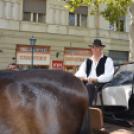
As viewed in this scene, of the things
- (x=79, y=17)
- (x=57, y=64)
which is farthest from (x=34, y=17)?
(x=57, y=64)

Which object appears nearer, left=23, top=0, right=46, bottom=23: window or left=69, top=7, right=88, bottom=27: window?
left=23, top=0, right=46, bottom=23: window

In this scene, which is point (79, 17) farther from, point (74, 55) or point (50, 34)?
point (74, 55)

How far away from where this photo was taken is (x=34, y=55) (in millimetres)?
11023

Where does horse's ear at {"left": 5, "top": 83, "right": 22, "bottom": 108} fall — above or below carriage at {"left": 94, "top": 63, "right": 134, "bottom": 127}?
above

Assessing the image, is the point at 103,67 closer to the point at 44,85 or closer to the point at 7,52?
the point at 44,85

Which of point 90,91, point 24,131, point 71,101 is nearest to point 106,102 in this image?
point 90,91

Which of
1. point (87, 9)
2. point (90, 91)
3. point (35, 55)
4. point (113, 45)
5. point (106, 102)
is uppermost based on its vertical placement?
point (87, 9)

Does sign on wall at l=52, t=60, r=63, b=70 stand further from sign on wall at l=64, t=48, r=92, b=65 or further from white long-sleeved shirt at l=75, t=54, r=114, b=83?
white long-sleeved shirt at l=75, t=54, r=114, b=83

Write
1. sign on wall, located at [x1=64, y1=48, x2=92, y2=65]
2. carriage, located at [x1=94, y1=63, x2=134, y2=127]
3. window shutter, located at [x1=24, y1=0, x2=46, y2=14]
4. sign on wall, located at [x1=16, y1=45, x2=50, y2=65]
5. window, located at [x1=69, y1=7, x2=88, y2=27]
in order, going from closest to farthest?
carriage, located at [x1=94, y1=63, x2=134, y2=127] < sign on wall, located at [x1=16, y1=45, x2=50, y2=65] < window shutter, located at [x1=24, y1=0, x2=46, y2=14] < sign on wall, located at [x1=64, y1=48, x2=92, y2=65] < window, located at [x1=69, y1=7, x2=88, y2=27]

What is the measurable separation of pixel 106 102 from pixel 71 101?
1197mm

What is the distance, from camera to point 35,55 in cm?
1105

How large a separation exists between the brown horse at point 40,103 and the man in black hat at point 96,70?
966mm

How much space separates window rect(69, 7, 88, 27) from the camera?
39.6 ft

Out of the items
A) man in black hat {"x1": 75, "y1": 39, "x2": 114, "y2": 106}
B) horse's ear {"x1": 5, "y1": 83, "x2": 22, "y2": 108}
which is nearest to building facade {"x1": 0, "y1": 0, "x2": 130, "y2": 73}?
man in black hat {"x1": 75, "y1": 39, "x2": 114, "y2": 106}
